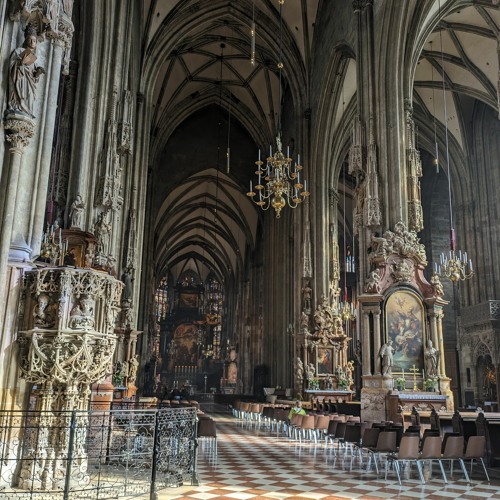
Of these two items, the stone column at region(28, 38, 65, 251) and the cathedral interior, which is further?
the stone column at region(28, 38, 65, 251)

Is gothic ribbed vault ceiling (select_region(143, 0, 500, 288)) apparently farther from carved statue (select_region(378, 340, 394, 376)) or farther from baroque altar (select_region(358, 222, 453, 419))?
carved statue (select_region(378, 340, 394, 376))

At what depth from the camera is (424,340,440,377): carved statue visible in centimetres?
1431

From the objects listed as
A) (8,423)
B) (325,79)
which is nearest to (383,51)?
(325,79)

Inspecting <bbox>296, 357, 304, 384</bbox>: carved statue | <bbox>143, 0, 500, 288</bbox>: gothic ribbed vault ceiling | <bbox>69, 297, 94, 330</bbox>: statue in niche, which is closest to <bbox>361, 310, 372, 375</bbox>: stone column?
<bbox>296, 357, 304, 384</bbox>: carved statue

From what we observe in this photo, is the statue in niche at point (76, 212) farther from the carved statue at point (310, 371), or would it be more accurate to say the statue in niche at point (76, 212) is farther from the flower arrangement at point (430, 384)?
the carved statue at point (310, 371)

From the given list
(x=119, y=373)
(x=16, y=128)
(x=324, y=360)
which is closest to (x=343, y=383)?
(x=324, y=360)

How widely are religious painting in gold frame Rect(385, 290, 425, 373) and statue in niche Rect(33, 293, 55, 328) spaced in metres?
10.5

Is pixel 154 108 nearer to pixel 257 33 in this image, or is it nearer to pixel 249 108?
pixel 249 108

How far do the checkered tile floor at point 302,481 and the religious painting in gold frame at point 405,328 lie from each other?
4.71 m

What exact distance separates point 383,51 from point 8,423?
15065mm

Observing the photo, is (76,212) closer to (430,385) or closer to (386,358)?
(386,358)

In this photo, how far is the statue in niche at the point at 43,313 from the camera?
613 centimetres

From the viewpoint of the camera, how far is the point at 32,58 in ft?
19.3

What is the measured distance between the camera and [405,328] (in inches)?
579
